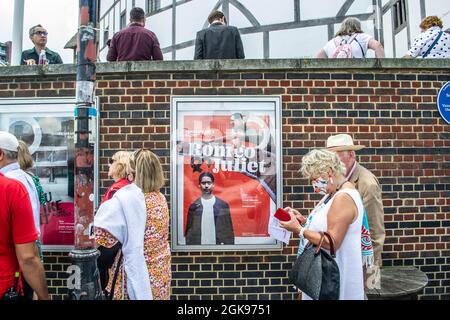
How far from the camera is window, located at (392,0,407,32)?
404 inches

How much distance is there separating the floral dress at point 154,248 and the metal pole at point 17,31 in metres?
4.61

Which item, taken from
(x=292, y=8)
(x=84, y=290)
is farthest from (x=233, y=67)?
(x=292, y=8)

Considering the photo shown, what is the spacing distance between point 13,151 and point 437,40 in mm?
4725

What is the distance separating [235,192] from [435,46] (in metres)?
2.95

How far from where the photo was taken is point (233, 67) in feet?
15.6

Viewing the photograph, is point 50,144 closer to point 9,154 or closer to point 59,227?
point 59,227

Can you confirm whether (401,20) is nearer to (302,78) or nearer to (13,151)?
(302,78)

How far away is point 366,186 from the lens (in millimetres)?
3582

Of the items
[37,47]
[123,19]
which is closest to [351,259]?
[37,47]

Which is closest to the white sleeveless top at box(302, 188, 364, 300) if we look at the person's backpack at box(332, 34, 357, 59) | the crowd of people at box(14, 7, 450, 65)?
the person's backpack at box(332, 34, 357, 59)

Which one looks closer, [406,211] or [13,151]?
[13,151]

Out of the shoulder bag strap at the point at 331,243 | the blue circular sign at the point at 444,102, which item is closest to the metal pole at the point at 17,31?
the shoulder bag strap at the point at 331,243

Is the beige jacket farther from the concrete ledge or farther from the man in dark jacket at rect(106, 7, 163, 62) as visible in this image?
the man in dark jacket at rect(106, 7, 163, 62)

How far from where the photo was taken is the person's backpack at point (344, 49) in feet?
16.5
